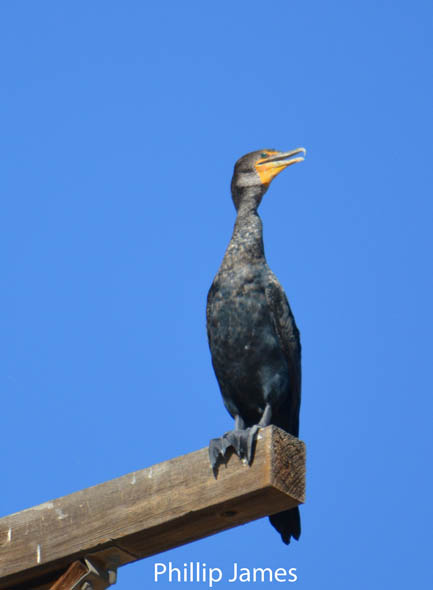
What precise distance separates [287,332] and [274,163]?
1.16m

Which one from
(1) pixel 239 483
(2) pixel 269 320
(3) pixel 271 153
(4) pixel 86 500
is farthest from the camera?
(3) pixel 271 153

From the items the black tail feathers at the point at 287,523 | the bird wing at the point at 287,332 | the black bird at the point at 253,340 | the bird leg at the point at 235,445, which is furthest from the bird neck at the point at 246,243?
the bird leg at the point at 235,445

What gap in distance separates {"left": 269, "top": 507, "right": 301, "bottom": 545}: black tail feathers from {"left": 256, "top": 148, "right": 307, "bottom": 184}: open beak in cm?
207

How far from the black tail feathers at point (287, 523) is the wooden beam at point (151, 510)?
1.24 m

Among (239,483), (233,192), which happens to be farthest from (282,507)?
(233,192)

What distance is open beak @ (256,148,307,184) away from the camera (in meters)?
5.57

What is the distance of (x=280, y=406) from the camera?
5012 mm

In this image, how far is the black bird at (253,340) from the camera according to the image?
487 centimetres

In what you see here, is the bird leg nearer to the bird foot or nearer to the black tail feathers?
the bird foot

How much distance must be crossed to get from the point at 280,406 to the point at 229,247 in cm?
91

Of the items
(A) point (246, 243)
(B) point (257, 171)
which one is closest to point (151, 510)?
(A) point (246, 243)

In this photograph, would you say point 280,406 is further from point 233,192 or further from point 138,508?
point 138,508

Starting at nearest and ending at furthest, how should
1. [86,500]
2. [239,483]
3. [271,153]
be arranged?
1. [239,483]
2. [86,500]
3. [271,153]

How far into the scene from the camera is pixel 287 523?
4336 mm
